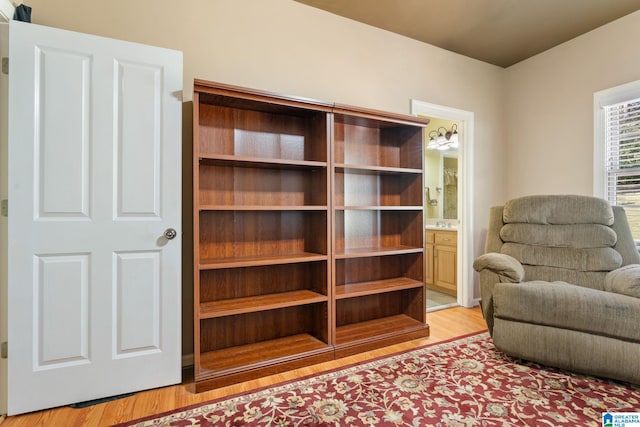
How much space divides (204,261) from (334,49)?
78.9 inches

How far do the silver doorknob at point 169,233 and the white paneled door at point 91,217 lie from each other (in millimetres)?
13

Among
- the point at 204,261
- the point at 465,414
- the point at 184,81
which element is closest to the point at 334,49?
the point at 184,81

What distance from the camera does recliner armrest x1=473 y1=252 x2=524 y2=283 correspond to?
2.11 m

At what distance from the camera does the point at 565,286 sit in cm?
200

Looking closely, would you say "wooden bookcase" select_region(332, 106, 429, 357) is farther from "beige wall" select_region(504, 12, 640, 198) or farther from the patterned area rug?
"beige wall" select_region(504, 12, 640, 198)

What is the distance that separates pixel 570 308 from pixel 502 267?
42 centimetres

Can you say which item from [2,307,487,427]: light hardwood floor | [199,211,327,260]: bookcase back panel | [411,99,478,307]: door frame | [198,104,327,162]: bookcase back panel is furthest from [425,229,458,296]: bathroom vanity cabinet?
[198,104,327,162]: bookcase back panel

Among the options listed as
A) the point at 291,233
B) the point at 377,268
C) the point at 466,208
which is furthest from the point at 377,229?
the point at 466,208

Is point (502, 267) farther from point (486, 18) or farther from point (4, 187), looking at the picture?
point (4, 187)

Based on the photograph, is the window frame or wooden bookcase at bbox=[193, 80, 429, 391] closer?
wooden bookcase at bbox=[193, 80, 429, 391]

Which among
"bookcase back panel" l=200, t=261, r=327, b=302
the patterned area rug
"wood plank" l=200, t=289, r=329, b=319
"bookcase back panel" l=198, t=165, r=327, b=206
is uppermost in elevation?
"bookcase back panel" l=198, t=165, r=327, b=206

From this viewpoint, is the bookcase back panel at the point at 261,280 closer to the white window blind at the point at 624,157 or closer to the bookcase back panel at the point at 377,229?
the bookcase back panel at the point at 377,229

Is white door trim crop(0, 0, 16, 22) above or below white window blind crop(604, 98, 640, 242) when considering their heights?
above

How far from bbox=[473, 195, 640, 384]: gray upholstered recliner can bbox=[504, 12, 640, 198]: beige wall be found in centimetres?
78
